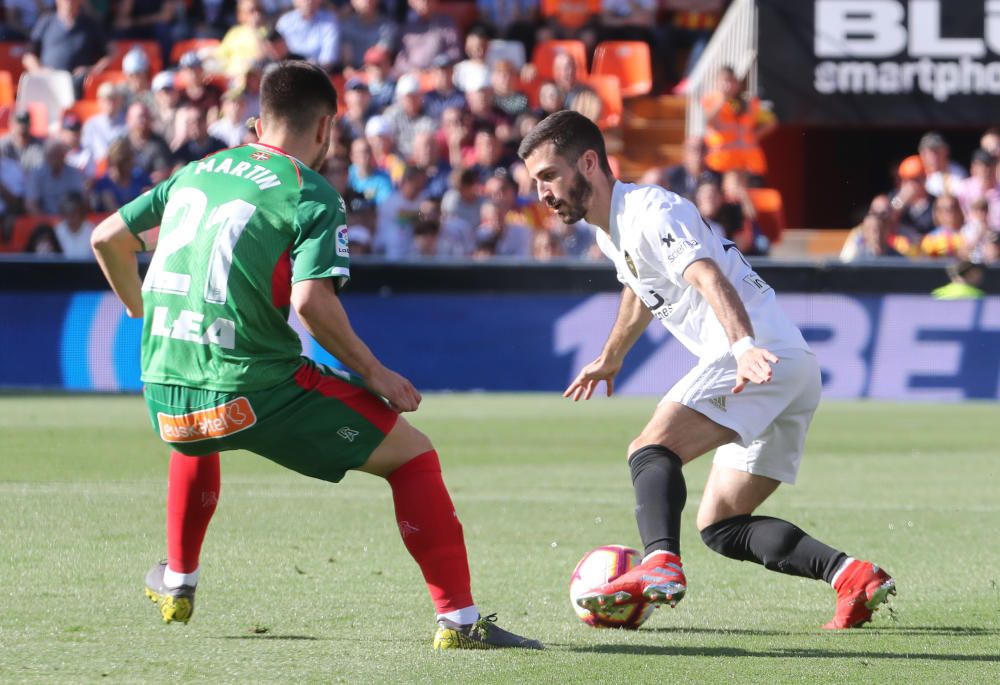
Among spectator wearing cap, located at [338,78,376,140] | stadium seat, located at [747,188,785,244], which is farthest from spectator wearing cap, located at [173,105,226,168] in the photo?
stadium seat, located at [747,188,785,244]

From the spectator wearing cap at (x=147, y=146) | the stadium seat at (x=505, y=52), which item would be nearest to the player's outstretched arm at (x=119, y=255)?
the spectator wearing cap at (x=147, y=146)

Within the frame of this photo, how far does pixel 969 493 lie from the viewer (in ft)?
34.4

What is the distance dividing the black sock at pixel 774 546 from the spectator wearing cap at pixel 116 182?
13645mm

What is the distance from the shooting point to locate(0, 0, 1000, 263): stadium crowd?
18438mm

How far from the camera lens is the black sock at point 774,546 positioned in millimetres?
6242

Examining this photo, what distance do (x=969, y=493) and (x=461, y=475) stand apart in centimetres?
328

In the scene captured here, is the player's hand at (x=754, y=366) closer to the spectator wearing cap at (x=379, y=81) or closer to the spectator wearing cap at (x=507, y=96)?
the spectator wearing cap at (x=507, y=96)

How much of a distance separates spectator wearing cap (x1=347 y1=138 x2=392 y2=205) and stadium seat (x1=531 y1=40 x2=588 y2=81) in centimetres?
474

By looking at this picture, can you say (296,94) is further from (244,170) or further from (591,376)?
(591,376)

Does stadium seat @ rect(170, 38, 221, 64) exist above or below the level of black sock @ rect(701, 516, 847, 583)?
below

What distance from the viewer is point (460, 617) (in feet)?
17.8

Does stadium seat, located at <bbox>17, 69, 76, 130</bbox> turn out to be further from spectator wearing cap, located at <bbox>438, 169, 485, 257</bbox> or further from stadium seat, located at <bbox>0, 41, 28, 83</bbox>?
spectator wearing cap, located at <bbox>438, 169, 485, 257</bbox>

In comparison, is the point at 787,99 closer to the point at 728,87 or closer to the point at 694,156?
the point at 728,87

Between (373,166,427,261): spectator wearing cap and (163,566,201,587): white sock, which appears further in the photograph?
(373,166,427,261): spectator wearing cap
